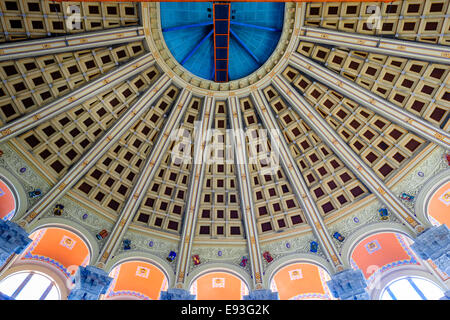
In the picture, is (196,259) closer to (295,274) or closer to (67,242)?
(295,274)

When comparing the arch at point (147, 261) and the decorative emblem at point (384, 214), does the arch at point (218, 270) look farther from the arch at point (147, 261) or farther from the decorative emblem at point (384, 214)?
the decorative emblem at point (384, 214)

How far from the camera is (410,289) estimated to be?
67.7ft

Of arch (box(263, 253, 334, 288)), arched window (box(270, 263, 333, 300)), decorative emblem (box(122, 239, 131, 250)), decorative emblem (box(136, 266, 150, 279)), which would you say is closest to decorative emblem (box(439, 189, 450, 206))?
arch (box(263, 253, 334, 288))

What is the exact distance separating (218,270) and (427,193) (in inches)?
624

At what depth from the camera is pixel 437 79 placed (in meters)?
20.3

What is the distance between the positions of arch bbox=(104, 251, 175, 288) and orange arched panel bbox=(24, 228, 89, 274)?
205 centimetres

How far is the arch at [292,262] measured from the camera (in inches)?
836

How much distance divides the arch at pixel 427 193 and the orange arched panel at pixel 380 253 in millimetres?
2577

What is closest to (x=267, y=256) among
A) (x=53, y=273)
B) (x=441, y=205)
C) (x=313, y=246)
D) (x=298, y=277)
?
(x=298, y=277)

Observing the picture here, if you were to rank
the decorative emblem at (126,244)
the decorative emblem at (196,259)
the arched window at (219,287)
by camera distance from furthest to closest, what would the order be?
the arched window at (219,287) < the decorative emblem at (196,259) < the decorative emblem at (126,244)

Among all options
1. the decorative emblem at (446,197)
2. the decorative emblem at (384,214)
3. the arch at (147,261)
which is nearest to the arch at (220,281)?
the arch at (147,261)

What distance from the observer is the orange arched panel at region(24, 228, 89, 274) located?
21562 millimetres
